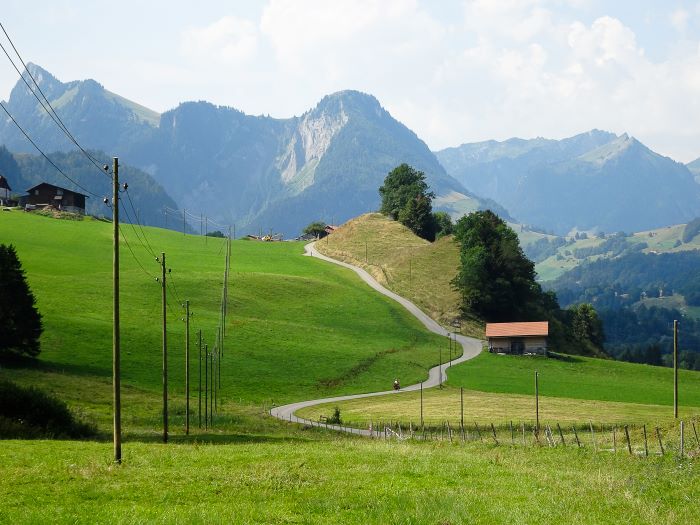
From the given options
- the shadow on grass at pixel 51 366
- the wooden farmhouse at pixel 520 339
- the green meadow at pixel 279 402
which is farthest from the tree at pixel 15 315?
the wooden farmhouse at pixel 520 339

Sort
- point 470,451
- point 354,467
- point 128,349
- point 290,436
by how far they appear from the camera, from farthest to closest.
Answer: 1. point 128,349
2. point 290,436
3. point 470,451
4. point 354,467

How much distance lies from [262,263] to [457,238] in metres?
48.3

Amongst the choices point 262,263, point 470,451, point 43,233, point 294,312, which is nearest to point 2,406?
point 470,451

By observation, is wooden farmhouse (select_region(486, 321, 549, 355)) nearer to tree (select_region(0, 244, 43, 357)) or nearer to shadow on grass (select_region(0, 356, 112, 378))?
shadow on grass (select_region(0, 356, 112, 378))

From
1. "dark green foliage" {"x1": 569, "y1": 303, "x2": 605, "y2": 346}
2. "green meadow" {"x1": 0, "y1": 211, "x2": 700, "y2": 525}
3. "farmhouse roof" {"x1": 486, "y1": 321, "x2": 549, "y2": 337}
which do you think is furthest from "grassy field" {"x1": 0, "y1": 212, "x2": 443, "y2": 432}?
"dark green foliage" {"x1": 569, "y1": 303, "x2": 605, "y2": 346}

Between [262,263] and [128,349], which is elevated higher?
[262,263]

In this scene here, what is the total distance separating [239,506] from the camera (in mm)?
23703

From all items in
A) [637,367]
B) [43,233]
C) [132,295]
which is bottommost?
[637,367]

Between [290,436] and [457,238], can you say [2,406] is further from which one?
[457,238]

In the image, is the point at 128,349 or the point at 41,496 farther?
the point at 128,349

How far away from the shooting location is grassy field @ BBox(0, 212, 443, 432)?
96.4 m

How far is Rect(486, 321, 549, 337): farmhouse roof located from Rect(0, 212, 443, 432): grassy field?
10.2 m

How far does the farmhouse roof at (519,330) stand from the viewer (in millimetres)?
140875

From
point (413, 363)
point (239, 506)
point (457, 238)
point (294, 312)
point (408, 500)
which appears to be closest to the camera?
point (239, 506)
